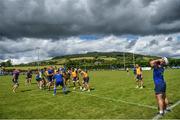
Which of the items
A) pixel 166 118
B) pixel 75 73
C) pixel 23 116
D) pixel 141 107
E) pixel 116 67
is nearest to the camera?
pixel 166 118

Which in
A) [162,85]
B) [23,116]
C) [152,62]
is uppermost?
[152,62]

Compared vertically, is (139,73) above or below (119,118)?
above

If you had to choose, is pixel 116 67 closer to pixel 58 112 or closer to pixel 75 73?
pixel 75 73

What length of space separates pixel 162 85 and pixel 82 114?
3.83m

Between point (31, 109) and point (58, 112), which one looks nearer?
point (58, 112)

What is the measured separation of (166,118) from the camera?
11547 mm

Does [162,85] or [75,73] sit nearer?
[162,85]

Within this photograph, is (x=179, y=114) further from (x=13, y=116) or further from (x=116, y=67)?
(x=116, y=67)

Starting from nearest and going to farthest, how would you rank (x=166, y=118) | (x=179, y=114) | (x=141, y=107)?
(x=166, y=118) → (x=179, y=114) → (x=141, y=107)


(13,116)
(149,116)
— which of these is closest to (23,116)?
(13,116)

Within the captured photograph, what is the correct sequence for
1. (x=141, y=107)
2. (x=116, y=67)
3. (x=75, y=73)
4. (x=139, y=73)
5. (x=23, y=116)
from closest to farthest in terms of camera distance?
(x=23, y=116) < (x=141, y=107) < (x=139, y=73) < (x=75, y=73) < (x=116, y=67)

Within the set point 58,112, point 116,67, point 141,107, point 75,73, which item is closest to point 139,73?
point 75,73

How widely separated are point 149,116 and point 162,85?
142 centimetres

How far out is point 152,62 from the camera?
1212 cm
